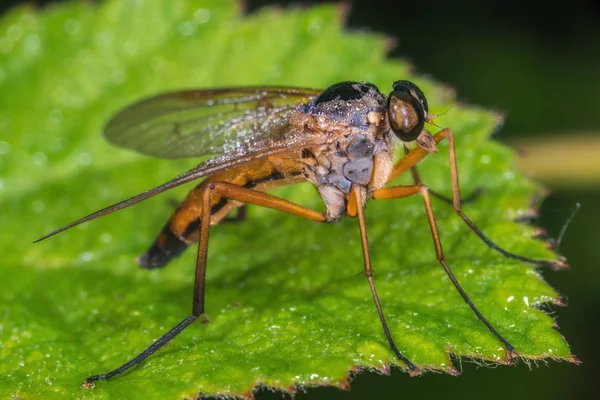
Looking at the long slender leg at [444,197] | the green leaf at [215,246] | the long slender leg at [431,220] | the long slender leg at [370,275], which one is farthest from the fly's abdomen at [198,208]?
the long slender leg at [444,197]

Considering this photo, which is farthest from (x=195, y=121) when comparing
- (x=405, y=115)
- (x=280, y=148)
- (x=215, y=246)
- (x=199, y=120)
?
(x=405, y=115)

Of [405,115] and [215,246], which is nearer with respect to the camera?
[405,115]

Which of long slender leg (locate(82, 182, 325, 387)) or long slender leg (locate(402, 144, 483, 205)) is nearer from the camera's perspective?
long slender leg (locate(82, 182, 325, 387))

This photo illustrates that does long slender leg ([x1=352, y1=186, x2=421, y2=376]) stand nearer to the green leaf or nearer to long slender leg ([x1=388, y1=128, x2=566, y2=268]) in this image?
the green leaf

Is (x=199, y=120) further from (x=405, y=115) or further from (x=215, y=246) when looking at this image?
(x=405, y=115)

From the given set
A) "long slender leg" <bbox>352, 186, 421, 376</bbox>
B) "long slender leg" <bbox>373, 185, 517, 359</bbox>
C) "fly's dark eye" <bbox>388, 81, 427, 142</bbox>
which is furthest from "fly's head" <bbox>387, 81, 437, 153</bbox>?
"long slender leg" <bbox>352, 186, 421, 376</bbox>

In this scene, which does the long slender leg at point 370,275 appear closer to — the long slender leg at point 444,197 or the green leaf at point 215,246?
the green leaf at point 215,246

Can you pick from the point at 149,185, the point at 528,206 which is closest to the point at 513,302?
the point at 528,206
